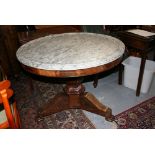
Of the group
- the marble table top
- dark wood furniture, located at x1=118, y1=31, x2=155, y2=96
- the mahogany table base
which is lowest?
the mahogany table base

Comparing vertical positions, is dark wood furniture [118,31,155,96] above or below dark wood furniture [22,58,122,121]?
above

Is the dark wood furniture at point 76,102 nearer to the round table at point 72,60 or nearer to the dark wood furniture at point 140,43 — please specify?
the round table at point 72,60

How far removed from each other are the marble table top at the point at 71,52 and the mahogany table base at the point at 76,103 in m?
0.40

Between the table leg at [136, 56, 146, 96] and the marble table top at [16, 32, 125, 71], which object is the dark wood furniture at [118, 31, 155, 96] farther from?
the marble table top at [16, 32, 125, 71]

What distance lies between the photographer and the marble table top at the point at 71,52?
1373mm

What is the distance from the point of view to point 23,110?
2260 mm

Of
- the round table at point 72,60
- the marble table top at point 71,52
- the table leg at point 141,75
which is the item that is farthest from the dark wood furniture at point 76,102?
the table leg at point 141,75

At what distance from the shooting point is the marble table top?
137 centimetres

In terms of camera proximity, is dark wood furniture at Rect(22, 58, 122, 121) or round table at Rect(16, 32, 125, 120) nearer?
round table at Rect(16, 32, 125, 120)

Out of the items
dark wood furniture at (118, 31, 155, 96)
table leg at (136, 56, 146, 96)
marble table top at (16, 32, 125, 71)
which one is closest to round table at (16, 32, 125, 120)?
marble table top at (16, 32, 125, 71)

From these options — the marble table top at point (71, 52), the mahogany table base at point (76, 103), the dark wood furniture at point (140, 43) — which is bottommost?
the mahogany table base at point (76, 103)

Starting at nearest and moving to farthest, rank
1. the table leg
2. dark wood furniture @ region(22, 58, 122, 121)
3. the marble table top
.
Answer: the marble table top < dark wood furniture @ region(22, 58, 122, 121) < the table leg
